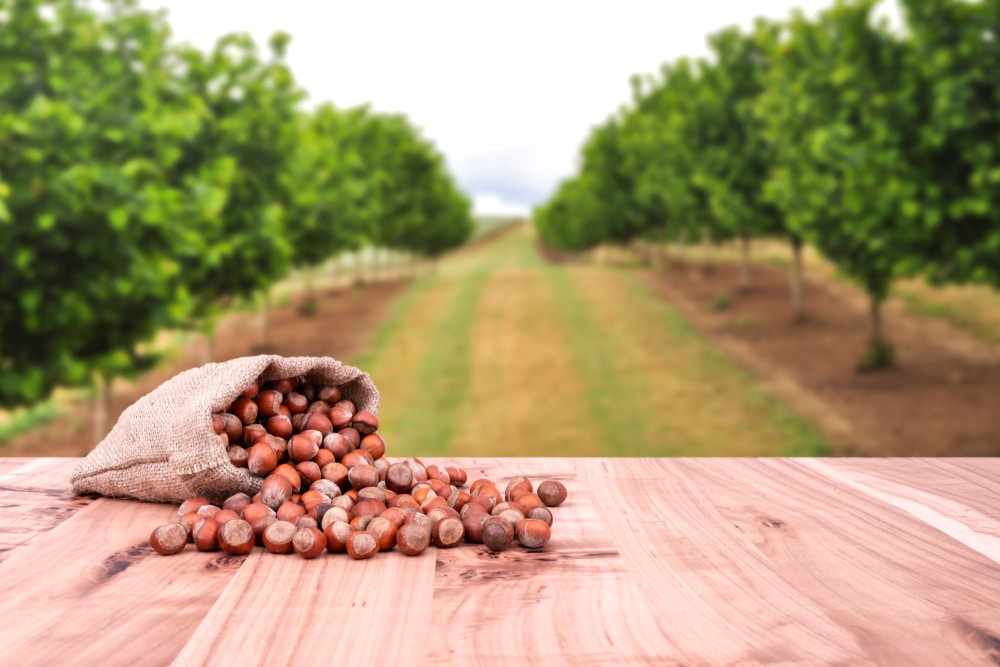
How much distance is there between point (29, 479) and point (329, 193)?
54.6 ft

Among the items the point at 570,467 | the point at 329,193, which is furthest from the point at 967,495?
the point at 329,193

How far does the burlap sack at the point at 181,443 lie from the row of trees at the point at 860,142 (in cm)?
798

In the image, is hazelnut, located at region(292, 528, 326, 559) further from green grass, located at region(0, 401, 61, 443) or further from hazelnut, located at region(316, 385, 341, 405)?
green grass, located at region(0, 401, 61, 443)

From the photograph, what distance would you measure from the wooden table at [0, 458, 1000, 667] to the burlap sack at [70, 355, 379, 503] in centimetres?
8

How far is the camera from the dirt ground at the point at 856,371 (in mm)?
12422

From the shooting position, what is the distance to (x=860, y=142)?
11.4 m

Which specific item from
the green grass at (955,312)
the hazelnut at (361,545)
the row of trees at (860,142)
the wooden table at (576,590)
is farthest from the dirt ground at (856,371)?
the hazelnut at (361,545)

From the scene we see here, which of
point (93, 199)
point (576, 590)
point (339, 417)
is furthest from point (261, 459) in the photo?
point (93, 199)

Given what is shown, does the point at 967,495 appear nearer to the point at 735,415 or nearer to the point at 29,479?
the point at 29,479

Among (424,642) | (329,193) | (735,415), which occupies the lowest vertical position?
(735,415)

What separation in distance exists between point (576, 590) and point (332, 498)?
836 millimetres

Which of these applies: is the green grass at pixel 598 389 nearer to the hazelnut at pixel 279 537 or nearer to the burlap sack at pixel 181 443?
the burlap sack at pixel 181 443

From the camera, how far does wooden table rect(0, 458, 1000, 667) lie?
1.53m

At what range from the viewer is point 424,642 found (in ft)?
5.07
